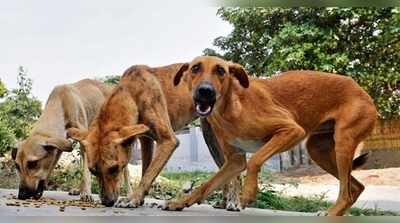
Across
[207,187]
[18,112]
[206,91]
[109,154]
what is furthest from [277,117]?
[18,112]

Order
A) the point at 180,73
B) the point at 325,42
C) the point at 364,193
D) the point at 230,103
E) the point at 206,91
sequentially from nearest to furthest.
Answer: the point at 206,91 < the point at 230,103 < the point at 180,73 < the point at 364,193 < the point at 325,42

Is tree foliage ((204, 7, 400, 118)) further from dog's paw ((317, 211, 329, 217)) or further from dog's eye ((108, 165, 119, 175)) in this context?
dog's eye ((108, 165, 119, 175))

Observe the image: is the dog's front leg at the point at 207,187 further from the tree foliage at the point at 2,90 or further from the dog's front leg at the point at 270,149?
the tree foliage at the point at 2,90

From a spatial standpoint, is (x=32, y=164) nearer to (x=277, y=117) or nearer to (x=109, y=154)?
(x=109, y=154)

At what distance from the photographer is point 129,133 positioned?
12.4ft

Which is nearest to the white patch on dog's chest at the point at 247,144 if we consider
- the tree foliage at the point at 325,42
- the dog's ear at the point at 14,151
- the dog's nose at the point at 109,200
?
the tree foliage at the point at 325,42

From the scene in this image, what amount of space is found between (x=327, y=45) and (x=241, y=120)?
2.69 ft

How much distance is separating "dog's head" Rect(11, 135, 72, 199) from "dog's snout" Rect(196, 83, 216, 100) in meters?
0.77

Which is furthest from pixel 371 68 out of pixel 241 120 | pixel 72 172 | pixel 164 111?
pixel 72 172

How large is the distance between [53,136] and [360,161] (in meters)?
1.71

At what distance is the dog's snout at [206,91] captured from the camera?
12.0ft

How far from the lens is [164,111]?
3.87 meters

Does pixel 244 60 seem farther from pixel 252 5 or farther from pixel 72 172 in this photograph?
pixel 72 172

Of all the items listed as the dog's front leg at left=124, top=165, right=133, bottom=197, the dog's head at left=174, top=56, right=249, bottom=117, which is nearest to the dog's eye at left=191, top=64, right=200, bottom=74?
the dog's head at left=174, top=56, right=249, bottom=117
